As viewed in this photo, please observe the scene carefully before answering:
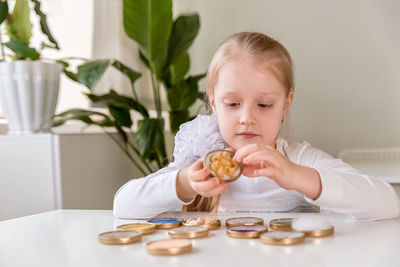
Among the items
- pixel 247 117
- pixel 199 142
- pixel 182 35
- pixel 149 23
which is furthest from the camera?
pixel 182 35

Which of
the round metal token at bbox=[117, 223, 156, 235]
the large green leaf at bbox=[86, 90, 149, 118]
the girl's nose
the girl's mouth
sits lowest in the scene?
the round metal token at bbox=[117, 223, 156, 235]

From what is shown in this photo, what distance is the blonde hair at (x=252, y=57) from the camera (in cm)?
114

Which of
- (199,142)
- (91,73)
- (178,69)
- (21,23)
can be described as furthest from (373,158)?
(21,23)

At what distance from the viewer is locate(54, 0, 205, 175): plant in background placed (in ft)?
7.27

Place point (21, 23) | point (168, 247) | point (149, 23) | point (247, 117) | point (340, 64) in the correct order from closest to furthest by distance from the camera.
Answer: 1. point (168, 247)
2. point (247, 117)
3. point (21, 23)
4. point (149, 23)
5. point (340, 64)

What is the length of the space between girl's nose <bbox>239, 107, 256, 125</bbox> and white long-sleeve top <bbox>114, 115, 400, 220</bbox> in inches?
7.4

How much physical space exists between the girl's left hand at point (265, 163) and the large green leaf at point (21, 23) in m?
1.64

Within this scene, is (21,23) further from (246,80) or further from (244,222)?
(244,222)

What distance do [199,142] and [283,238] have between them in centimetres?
60

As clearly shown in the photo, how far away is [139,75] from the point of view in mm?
2453

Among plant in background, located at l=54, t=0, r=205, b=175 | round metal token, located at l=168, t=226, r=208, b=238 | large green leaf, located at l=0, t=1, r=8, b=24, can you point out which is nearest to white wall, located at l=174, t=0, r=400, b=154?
plant in background, located at l=54, t=0, r=205, b=175

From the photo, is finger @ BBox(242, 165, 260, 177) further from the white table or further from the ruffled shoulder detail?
the ruffled shoulder detail

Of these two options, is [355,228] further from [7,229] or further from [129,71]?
[129,71]

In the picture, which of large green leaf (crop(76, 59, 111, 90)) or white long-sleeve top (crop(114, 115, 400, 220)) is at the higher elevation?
large green leaf (crop(76, 59, 111, 90))
